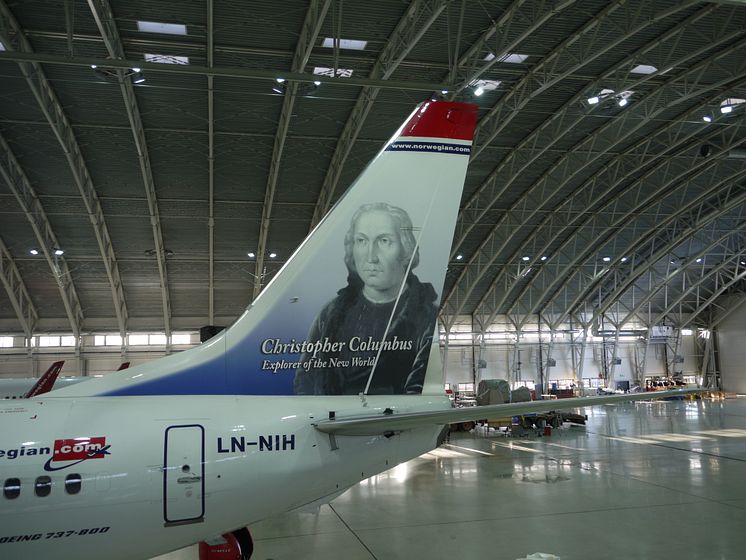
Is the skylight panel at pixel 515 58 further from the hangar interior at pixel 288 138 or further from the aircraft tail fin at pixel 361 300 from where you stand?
the aircraft tail fin at pixel 361 300

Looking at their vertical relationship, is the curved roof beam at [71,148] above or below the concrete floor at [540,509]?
above

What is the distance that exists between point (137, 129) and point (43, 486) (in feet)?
80.5

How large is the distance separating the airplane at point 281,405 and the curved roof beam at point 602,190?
2915 centimetres

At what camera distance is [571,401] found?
580cm

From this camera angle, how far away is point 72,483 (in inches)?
216

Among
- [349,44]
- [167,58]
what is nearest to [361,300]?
[349,44]

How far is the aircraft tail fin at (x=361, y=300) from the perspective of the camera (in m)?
6.67

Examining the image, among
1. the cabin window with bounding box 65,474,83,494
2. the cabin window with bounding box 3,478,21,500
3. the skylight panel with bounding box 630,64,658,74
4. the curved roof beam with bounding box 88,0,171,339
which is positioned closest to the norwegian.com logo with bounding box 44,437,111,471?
the cabin window with bounding box 65,474,83,494

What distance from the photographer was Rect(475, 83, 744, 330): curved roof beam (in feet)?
109

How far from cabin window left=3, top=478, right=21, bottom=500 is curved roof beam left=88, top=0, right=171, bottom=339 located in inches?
717

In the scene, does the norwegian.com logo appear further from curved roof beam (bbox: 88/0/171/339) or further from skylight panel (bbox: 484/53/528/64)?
skylight panel (bbox: 484/53/528/64)

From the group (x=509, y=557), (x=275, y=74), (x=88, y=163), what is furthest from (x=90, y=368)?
(x=509, y=557)

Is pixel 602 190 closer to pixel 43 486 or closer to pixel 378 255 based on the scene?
pixel 378 255

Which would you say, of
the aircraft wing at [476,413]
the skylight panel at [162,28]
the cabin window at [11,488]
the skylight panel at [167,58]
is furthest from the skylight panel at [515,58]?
the cabin window at [11,488]
